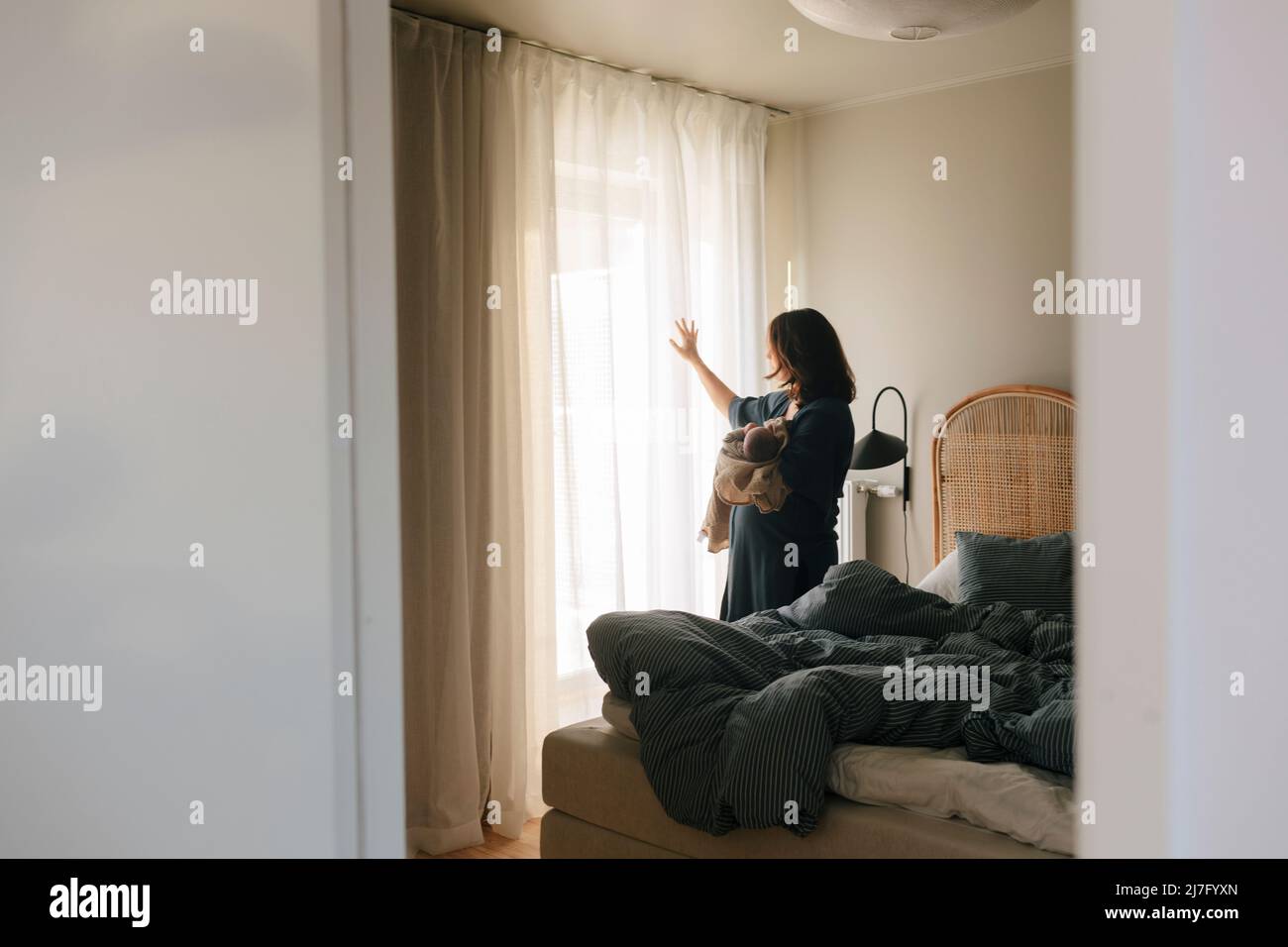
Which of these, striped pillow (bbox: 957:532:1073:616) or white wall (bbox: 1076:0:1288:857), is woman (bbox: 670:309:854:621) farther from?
white wall (bbox: 1076:0:1288:857)

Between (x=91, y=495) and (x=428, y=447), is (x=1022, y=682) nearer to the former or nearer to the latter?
(x=428, y=447)

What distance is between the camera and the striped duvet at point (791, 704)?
2.17m

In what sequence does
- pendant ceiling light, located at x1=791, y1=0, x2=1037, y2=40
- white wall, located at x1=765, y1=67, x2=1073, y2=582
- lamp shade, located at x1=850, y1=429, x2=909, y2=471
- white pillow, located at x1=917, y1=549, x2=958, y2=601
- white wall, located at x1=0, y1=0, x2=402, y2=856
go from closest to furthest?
white wall, located at x1=0, y1=0, x2=402, y2=856 < pendant ceiling light, located at x1=791, y1=0, x2=1037, y2=40 < white pillow, located at x1=917, y1=549, x2=958, y2=601 < lamp shade, located at x1=850, y1=429, x2=909, y2=471 < white wall, located at x1=765, y1=67, x2=1073, y2=582

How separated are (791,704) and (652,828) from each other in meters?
0.49

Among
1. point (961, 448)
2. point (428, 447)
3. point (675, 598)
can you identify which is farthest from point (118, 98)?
point (961, 448)

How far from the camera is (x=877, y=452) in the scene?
3.95 metres

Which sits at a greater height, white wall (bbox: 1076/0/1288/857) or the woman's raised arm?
the woman's raised arm

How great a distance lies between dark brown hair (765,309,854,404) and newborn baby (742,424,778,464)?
0.18 metres

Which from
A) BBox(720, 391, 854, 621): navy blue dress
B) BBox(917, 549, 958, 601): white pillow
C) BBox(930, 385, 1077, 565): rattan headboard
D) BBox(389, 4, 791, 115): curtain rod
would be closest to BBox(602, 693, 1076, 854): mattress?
BBox(720, 391, 854, 621): navy blue dress

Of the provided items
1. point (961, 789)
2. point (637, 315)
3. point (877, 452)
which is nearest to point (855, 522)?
point (877, 452)

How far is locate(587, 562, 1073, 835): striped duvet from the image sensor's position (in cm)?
217

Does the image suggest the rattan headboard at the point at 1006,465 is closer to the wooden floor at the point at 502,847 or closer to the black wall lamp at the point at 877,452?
the black wall lamp at the point at 877,452
